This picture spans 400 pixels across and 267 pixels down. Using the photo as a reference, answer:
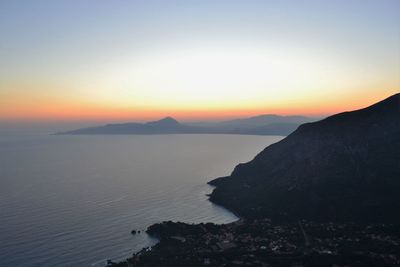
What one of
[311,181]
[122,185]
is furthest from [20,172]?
[311,181]

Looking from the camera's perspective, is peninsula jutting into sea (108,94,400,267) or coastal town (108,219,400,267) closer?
coastal town (108,219,400,267)

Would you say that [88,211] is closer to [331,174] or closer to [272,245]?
[272,245]

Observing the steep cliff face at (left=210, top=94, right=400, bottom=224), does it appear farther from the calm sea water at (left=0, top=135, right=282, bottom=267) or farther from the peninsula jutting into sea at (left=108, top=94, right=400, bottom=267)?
the calm sea water at (left=0, top=135, right=282, bottom=267)

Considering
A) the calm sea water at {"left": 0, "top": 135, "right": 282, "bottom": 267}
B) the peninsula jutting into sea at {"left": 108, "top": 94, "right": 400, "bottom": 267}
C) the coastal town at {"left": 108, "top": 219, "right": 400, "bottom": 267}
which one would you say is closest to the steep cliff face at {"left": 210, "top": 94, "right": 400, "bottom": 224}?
the peninsula jutting into sea at {"left": 108, "top": 94, "right": 400, "bottom": 267}

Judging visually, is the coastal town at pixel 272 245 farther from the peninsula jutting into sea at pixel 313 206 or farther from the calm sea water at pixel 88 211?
the calm sea water at pixel 88 211

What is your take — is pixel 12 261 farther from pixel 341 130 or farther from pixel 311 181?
pixel 341 130

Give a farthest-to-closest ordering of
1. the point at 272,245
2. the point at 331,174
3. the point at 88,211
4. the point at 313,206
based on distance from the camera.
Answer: the point at 331,174 < the point at 88,211 < the point at 313,206 < the point at 272,245

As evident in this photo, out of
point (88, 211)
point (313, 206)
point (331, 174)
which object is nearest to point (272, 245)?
point (313, 206)

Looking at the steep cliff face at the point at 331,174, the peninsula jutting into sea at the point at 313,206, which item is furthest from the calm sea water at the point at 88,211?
the steep cliff face at the point at 331,174
